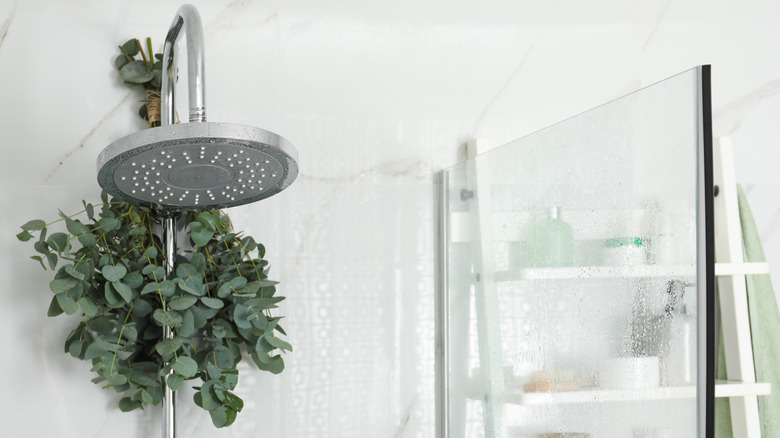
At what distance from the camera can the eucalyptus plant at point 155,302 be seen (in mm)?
945

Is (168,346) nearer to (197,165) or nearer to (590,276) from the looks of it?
(197,165)

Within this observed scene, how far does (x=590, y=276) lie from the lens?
739mm

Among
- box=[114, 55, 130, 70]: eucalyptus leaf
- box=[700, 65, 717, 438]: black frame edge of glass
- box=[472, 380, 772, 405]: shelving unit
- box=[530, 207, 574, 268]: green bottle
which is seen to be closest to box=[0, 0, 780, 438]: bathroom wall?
box=[114, 55, 130, 70]: eucalyptus leaf

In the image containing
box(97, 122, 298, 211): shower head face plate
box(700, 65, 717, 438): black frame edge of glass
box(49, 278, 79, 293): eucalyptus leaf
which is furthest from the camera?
box(49, 278, 79, 293): eucalyptus leaf

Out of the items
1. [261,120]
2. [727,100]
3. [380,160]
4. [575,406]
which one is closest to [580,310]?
[575,406]

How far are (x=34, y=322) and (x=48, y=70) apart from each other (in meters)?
0.39

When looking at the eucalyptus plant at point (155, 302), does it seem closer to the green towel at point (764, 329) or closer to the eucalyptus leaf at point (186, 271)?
the eucalyptus leaf at point (186, 271)

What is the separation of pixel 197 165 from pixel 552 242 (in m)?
0.41

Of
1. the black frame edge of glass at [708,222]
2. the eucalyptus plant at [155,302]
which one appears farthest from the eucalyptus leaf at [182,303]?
the black frame edge of glass at [708,222]

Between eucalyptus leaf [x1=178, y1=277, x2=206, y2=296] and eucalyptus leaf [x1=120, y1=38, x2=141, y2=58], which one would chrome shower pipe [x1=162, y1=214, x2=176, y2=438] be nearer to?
eucalyptus leaf [x1=178, y1=277, x2=206, y2=296]

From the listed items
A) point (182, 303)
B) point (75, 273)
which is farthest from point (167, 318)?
point (75, 273)

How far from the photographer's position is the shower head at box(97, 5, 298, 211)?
66cm

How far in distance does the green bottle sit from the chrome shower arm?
41 centimetres

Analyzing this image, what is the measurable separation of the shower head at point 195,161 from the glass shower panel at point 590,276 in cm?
31
